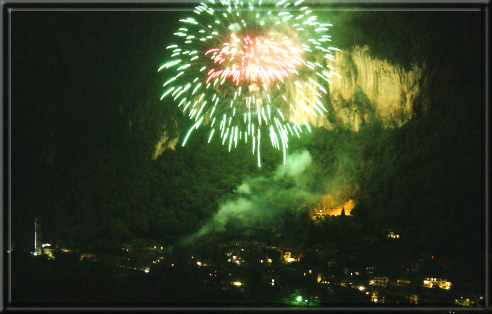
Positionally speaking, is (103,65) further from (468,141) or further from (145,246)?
(468,141)

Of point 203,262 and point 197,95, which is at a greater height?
point 197,95

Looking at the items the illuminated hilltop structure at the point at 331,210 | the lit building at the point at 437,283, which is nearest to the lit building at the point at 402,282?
the lit building at the point at 437,283

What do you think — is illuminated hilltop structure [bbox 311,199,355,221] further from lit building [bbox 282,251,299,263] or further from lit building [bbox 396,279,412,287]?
lit building [bbox 396,279,412,287]

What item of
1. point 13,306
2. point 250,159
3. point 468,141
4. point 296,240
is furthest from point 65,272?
point 468,141

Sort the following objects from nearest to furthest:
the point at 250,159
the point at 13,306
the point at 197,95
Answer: the point at 13,306, the point at 197,95, the point at 250,159

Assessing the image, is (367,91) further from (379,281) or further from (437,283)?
(437,283)

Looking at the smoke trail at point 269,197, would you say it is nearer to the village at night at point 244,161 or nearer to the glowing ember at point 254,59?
the village at night at point 244,161

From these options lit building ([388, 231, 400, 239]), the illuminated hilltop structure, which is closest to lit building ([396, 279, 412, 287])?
lit building ([388, 231, 400, 239])
